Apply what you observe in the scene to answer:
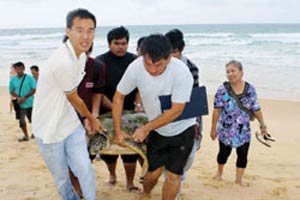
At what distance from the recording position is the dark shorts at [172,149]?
3.42 m

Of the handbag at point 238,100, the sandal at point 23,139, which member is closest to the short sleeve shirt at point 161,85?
the handbag at point 238,100

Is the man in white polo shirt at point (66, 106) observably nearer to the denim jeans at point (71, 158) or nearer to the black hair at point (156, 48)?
the denim jeans at point (71, 158)

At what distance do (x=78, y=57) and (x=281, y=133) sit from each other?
536 cm

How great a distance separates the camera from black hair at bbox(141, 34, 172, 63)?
2939mm

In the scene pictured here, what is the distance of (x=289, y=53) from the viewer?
20.7m

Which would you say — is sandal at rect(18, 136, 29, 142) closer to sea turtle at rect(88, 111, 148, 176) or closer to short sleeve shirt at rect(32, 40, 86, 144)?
sea turtle at rect(88, 111, 148, 176)

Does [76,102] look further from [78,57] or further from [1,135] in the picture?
[1,135]

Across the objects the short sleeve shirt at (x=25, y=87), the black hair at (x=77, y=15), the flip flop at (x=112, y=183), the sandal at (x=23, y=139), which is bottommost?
the sandal at (x=23, y=139)

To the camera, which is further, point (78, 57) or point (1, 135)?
point (1, 135)

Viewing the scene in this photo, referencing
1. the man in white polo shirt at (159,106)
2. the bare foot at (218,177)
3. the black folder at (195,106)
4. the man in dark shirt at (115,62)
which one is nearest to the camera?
the man in white polo shirt at (159,106)

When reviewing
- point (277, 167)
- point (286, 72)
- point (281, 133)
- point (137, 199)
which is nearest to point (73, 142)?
point (137, 199)

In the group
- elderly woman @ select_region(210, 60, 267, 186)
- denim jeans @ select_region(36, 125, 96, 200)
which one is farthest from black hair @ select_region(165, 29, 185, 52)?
denim jeans @ select_region(36, 125, 96, 200)

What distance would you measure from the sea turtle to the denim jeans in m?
0.34

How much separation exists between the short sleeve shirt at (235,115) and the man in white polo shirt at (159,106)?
1.08 meters
